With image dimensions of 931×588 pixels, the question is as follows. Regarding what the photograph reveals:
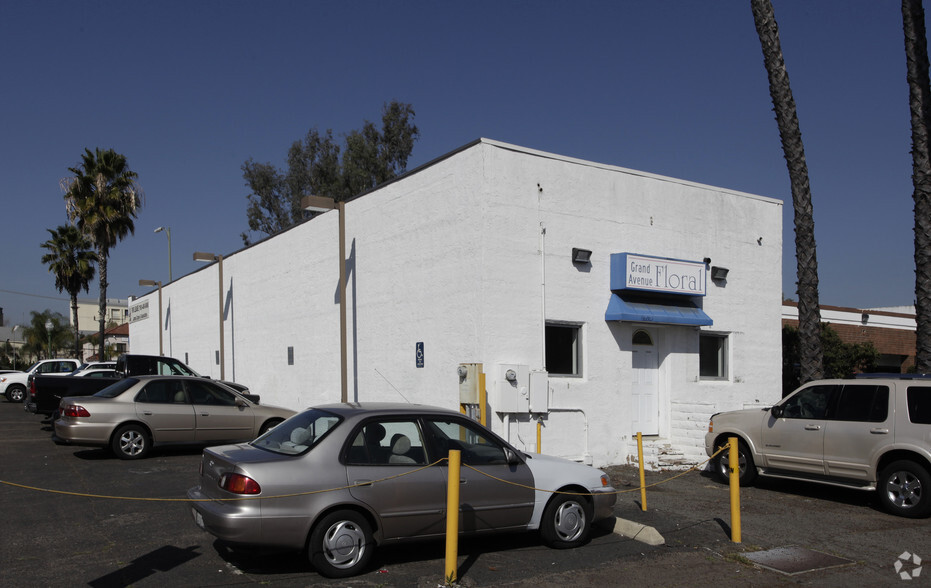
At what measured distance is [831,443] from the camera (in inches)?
424

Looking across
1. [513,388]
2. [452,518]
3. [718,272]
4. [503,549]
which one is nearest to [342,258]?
[513,388]

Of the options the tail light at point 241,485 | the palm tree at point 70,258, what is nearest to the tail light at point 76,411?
the tail light at point 241,485

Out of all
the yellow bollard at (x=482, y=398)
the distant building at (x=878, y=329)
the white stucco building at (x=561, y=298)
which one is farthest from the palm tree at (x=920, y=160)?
the distant building at (x=878, y=329)

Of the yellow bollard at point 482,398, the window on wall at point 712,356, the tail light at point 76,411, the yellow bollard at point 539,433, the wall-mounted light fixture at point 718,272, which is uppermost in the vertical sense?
the wall-mounted light fixture at point 718,272

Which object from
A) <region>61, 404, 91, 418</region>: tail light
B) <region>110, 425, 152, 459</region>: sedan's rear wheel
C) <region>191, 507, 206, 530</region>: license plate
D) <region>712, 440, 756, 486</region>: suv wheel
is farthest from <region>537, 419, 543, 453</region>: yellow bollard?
<region>61, 404, 91, 418</region>: tail light

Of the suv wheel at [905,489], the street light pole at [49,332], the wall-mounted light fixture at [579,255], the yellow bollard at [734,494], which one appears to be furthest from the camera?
the street light pole at [49,332]

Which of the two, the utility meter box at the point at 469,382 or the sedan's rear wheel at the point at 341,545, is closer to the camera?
the sedan's rear wheel at the point at 341,545

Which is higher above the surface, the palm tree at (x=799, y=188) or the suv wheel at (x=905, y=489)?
the palm tree at (x=799, y=188)

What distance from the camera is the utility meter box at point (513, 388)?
41.1 ft

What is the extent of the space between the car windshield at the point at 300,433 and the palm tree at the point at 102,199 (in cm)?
3145

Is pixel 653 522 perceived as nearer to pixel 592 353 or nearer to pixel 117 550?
pixel 592 353

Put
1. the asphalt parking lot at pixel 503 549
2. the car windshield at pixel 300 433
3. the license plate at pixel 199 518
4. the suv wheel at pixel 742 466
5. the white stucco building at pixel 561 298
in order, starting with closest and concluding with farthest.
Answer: the license plate at pixel 199 518
the asphalt parking lot at pixel 503 549
the car windshield at pixel 300 433
the suv wheel at pixel 742 466
the white stucco building at pixel 561 298

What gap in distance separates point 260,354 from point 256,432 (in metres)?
8.12

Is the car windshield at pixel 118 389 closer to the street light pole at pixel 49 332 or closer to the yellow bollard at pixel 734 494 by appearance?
the yellow bollard at pixel 734 494
